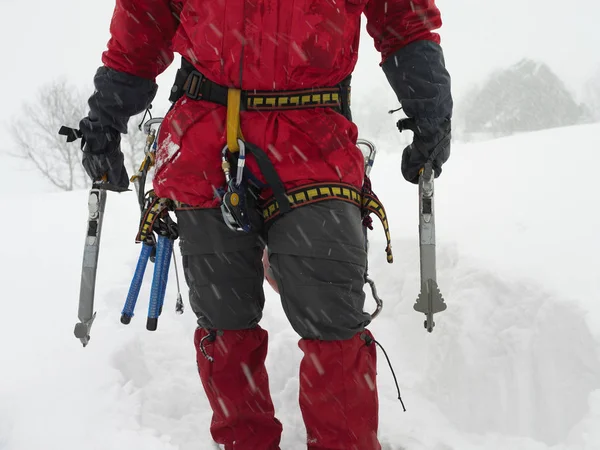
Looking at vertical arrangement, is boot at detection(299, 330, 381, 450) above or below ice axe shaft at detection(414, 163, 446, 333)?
below

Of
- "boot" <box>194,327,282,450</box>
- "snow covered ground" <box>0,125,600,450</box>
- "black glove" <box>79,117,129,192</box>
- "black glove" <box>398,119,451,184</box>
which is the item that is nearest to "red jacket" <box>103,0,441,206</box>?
"black glove" <box>398,119,451,184</box>

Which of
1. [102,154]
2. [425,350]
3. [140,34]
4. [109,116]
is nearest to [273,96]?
[140,34]

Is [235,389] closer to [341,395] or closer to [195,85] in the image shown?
[341,395]

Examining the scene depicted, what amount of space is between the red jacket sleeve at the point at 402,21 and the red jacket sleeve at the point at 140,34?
0.93 meters

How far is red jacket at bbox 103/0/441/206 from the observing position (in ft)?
6.04

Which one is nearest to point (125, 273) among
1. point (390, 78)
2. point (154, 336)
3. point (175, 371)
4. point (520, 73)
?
point (154, 336)

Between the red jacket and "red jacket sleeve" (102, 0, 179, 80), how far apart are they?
0.66 ft

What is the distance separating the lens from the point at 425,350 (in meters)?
3.33

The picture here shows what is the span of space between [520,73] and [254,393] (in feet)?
178

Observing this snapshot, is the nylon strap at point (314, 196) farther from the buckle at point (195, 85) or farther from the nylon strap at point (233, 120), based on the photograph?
the buckle at point (195, 85)

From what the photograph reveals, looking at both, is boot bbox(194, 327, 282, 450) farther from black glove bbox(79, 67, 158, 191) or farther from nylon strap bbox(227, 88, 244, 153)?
black glove bbox(79, 67, 158, 191)

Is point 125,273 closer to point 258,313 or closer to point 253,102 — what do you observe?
point 258,313

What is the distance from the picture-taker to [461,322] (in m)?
3.11

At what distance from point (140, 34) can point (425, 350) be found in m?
2.59
